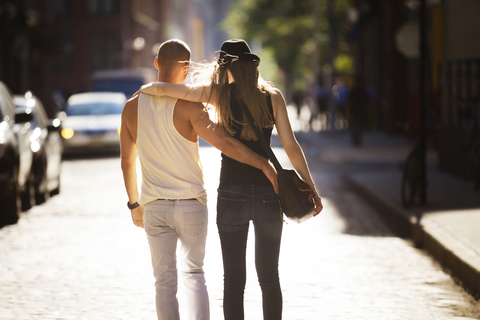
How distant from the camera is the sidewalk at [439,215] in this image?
7.01 metres

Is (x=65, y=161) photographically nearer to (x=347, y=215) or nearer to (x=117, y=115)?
(x=117, y=115)

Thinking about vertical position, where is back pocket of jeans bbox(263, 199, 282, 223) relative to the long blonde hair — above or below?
below

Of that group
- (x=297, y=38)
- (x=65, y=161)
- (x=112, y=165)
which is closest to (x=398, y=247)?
(x=112, y=165)

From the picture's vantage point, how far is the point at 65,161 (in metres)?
21.1

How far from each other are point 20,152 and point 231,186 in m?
7.03

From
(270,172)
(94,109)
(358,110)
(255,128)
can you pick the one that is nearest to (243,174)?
(270,172)

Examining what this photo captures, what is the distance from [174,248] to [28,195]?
7810 mm

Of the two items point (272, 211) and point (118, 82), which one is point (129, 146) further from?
point (118, 82)

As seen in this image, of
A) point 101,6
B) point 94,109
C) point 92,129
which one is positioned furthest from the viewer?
point 101,6

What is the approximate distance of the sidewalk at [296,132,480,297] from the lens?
7.01m

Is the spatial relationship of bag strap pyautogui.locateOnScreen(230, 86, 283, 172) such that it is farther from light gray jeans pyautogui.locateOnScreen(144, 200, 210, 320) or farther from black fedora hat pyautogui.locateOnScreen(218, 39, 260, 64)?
light gray jeans pyautogui.locateOnScreen(144, 200, 210, 320)

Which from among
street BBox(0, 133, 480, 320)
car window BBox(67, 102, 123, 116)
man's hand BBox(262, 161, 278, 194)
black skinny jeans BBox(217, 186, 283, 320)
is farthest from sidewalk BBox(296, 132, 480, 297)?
car window BBox(67, 102, 123, 116)

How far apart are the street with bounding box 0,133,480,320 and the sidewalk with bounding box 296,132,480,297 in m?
0.15

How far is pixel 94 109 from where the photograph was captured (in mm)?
22328
